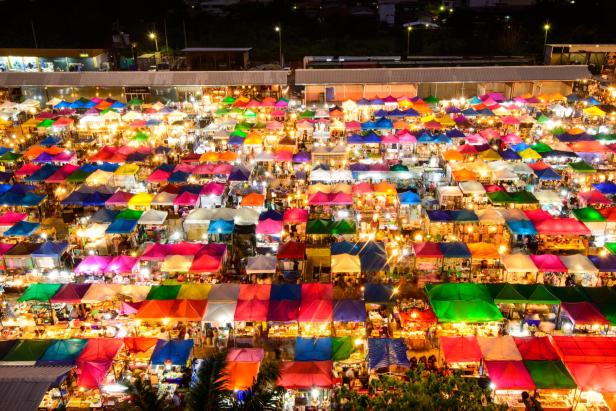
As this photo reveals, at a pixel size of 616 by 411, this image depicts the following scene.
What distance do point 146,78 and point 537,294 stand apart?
31.6m

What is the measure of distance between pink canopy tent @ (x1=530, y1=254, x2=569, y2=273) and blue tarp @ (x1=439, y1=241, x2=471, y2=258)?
215 centimetres

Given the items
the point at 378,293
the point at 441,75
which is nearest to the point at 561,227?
the point at 378,293

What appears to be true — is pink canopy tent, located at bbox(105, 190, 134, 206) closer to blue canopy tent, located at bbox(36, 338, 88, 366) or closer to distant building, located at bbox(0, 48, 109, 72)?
blue canopy tent, located at bbox(36, 338, 88, 366)

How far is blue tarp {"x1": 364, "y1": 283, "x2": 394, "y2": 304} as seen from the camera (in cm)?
1590

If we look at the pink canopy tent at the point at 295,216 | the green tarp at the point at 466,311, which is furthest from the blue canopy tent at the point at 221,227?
the green tarp at the point at 466,311

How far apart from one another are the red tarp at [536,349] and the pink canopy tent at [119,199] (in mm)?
16134

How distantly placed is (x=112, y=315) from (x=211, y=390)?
32.6 ft

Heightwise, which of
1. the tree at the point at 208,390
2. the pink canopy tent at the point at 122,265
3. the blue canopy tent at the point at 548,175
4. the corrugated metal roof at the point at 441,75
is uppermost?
the corrugated metal roof at the point at 441,75

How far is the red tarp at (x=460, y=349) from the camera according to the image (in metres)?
13.3

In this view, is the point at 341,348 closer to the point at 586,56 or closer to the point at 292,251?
the point at 292,251

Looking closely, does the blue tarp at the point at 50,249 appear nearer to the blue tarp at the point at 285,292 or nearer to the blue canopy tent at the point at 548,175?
the blue tarp at the point at 285,292

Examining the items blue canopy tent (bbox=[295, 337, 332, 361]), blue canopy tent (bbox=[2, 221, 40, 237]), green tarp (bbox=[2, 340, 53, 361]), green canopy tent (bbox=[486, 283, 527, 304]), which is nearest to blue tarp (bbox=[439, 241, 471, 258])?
green canopy tent (bbox=[486, 283, 527, 304])

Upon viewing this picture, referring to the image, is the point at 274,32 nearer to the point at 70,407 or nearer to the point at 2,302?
the point at 2,302

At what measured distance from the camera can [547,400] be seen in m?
12.8
